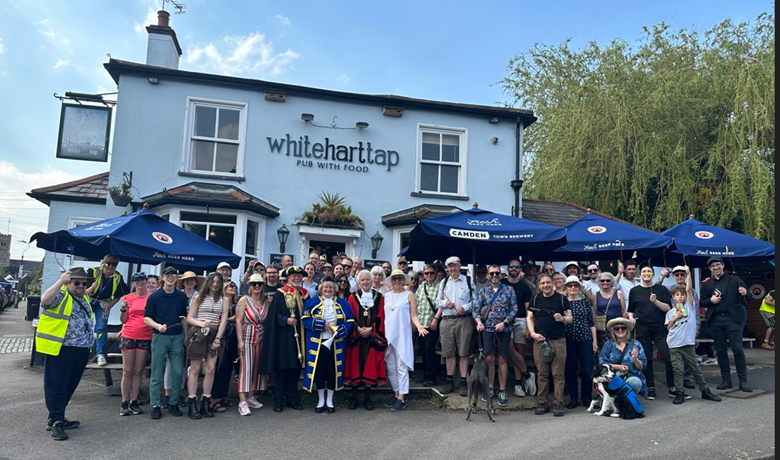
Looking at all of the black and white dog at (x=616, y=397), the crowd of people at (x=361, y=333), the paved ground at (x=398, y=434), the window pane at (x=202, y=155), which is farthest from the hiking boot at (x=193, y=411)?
the window pane at (x=202, y=155)

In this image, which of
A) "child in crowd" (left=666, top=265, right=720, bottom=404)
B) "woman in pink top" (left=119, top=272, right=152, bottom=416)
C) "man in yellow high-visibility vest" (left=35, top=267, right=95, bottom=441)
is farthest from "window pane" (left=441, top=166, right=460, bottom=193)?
"man in yellow high-visibility vest" (left=35, top=267, right=95, bottom=441)

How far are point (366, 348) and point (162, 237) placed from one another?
3.33 m

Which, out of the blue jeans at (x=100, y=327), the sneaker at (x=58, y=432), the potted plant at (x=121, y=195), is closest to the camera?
the sneaker at (x=58, y=432)

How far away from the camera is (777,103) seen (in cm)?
362

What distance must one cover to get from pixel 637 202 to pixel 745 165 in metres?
2.92

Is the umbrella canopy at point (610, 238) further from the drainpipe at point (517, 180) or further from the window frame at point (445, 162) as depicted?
the window frame at point (445, 162)

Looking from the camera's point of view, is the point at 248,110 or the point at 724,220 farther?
the point at 724,220

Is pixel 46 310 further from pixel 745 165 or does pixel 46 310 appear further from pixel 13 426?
pixel 745 165

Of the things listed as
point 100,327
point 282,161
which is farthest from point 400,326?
point 282,161

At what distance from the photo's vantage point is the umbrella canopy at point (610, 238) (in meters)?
8.55

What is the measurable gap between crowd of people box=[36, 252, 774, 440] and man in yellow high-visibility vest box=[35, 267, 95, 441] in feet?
0.04

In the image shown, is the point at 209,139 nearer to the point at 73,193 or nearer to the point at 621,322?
the point at 73,193

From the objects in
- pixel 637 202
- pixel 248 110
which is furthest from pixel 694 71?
pixel 248 110

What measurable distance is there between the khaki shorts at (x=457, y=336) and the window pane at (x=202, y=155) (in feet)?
25.5
